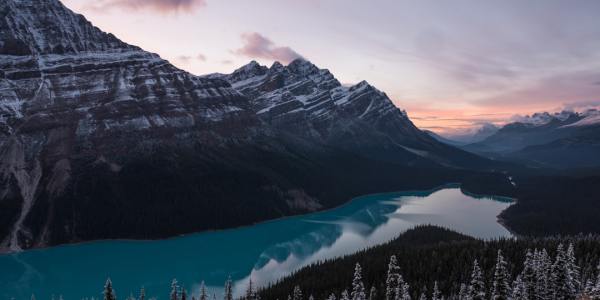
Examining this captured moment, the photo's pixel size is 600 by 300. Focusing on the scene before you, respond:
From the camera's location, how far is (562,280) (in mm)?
55750

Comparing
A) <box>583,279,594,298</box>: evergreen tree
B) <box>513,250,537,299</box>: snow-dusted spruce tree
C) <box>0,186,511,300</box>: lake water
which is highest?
<box>583,279,594,298</box>: evergreen tree

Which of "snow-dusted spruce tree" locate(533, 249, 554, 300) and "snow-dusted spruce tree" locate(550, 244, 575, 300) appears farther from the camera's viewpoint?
"snow-dusted spruce tree" locate(533, 249, 554, 300)

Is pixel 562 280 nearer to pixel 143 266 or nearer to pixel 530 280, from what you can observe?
pixel 530 280

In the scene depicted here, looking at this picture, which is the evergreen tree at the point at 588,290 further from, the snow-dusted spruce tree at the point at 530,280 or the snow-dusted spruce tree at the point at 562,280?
the snow-dusted spruce tree at the point at 530,280

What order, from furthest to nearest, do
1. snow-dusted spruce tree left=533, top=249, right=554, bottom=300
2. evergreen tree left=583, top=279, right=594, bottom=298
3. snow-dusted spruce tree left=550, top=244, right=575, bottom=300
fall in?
snow-dusted spruce tree left=533, top=249, right=554, bottom=300, snow-dusted spruce tree left=550, top=244, right=575, bottom=300, evergreen tree left=583, top=279, right=594, bottom=298

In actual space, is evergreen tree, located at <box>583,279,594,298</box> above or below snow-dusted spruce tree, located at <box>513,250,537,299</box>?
above

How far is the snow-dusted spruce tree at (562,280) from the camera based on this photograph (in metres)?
54.5

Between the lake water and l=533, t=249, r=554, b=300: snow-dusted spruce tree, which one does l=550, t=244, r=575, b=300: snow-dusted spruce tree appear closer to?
l=533, t=249, r=554, b=300: snow-dusted spruce tree

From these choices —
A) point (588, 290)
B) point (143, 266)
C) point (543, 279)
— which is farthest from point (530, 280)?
point (143, 266)

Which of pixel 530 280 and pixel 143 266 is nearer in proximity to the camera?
pixel 530 280

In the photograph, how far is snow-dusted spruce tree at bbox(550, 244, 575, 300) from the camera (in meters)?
54.5

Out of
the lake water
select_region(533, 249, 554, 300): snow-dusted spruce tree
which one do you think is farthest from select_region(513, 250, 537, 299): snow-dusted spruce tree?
the lake water

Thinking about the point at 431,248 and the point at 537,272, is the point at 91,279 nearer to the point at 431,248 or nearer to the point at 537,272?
the point at 431,248

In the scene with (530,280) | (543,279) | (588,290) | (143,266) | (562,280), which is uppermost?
(588,290)
